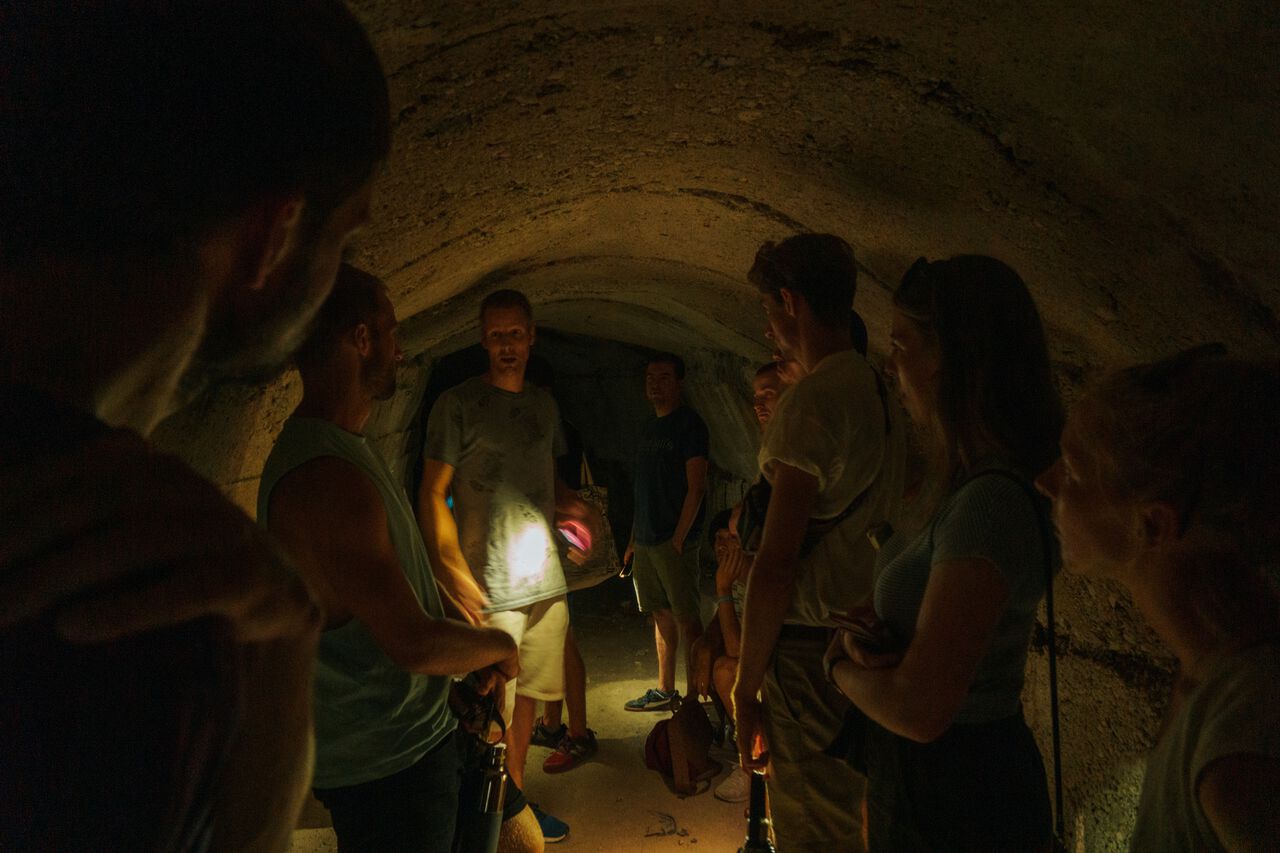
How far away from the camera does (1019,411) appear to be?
1.41m

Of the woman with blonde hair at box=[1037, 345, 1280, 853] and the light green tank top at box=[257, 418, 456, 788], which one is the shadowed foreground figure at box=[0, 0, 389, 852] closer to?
the woman with blonde hair at box=[1037, 345, 1280, 853]

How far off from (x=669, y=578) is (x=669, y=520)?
360 mm

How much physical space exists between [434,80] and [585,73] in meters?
0.40

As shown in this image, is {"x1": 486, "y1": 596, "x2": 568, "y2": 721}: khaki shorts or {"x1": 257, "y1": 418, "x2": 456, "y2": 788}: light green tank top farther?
{"x1": 486, "y1": 596, "x2": 568, "y2": 721}: khaki shorts

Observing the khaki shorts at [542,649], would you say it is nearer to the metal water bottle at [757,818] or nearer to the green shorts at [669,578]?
the metal water bottle at [757,818]

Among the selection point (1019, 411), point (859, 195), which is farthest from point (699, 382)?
point (1019, 411)

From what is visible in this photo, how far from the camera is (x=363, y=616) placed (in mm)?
1455

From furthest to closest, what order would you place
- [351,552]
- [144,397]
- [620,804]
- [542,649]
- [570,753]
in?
[570,753] → [620,804] → [542,649] → [351,552] → [144,397]

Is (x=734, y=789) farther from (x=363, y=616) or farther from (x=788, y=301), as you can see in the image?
(x=363, y=616)

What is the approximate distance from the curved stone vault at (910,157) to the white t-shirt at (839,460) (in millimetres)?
583

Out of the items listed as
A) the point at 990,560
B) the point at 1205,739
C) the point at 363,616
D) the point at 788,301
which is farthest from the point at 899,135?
the point at 363,616

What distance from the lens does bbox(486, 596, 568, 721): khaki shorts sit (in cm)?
328

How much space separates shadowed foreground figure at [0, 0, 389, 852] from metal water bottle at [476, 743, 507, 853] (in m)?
1.28

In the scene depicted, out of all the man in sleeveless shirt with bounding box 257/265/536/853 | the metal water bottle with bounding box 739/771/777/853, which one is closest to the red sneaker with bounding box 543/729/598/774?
the metal water bottle with bounding box 739/771/777/853
